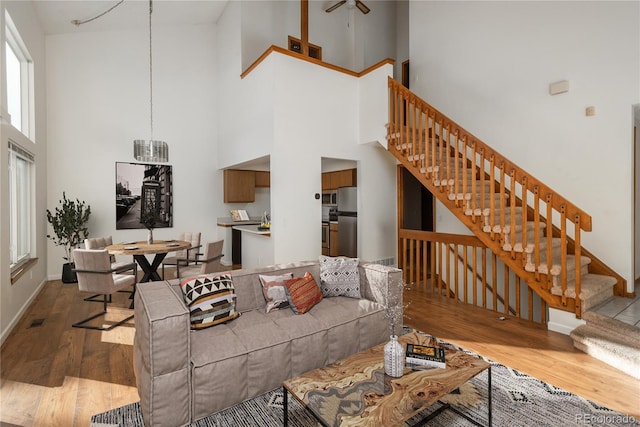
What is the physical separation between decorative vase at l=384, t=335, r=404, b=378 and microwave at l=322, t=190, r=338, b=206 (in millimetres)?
4975

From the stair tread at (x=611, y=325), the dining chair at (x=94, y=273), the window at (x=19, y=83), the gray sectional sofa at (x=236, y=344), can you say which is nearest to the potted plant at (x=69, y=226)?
the window at (x=19, y=83)

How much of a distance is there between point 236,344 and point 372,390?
95cm

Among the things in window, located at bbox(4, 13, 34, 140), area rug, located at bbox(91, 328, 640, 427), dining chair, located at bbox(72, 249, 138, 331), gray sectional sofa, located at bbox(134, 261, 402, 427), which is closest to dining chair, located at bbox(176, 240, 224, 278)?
dining chair, located at bbox(72, 249, 138, 331)

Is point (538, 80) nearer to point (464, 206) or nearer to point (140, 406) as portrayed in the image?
point (464, 206)

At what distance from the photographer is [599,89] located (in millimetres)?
3811

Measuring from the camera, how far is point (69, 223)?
5.23 m

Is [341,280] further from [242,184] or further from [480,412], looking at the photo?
[242,184]

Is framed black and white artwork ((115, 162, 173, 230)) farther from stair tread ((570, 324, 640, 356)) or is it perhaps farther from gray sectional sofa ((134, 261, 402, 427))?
stair tread ((570, 324, 640, 356))

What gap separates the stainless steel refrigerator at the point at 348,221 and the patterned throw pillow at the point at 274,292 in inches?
124

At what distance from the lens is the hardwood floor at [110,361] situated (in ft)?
6.98

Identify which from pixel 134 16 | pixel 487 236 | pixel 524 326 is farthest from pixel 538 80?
pixel 134 16

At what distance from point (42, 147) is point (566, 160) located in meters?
7.46

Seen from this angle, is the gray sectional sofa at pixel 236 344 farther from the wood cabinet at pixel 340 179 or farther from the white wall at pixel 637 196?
the wood cabinet at pixel 340 179

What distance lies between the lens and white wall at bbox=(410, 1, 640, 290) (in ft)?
12.0
